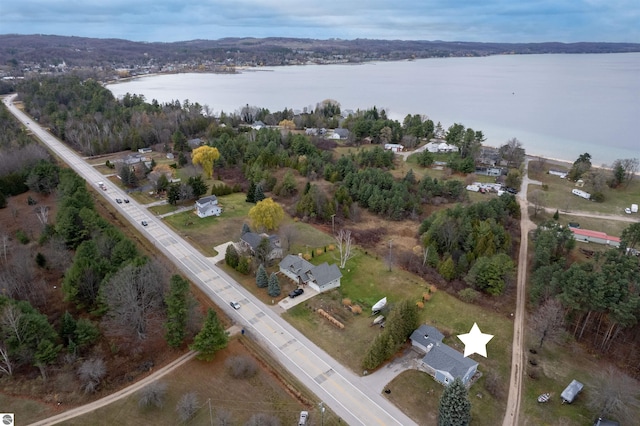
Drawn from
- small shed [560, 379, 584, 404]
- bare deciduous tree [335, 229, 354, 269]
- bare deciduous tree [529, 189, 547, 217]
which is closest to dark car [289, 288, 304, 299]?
bare deciduous tree [335, 229, 354, 269]

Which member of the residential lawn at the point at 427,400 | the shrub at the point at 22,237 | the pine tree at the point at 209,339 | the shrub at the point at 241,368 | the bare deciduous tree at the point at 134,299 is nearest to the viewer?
the residential lawn at the point at 427,400

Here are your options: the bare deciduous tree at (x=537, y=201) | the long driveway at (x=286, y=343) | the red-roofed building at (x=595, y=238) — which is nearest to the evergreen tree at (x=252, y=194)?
the long driveway at (x=286, y=343)

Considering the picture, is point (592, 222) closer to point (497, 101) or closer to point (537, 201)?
point (537, 201)

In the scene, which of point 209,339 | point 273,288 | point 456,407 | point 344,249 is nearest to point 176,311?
point 209,339

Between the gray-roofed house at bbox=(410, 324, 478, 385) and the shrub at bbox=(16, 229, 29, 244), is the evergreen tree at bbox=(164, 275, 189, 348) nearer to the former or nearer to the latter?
the gray-roofed house at bbox=(410, 324, 478, 385)

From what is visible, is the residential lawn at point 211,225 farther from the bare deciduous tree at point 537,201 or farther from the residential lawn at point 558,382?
the bare deciduous tree at point 537,201

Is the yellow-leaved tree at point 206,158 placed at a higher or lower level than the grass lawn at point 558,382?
higher
